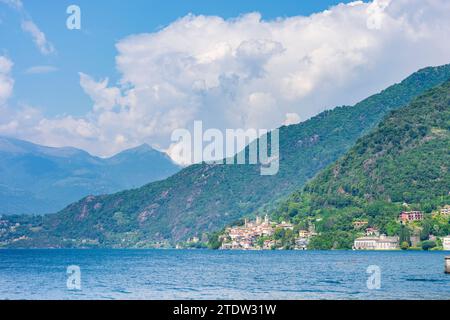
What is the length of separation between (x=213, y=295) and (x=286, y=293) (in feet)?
23.6

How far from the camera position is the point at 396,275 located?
99.0 meters

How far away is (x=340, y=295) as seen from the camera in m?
69.3
